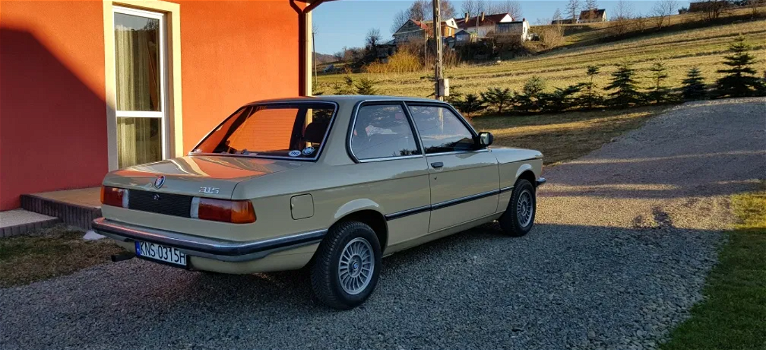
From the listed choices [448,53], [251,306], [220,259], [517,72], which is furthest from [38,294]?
[448,53]

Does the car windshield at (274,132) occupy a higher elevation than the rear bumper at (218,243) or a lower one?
higher

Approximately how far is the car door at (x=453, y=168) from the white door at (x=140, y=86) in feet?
15.6

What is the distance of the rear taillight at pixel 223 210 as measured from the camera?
340 cm

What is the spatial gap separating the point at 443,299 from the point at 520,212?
2.37 m

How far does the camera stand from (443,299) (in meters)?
4.32

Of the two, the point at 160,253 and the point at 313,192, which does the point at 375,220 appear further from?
the point at 160,253

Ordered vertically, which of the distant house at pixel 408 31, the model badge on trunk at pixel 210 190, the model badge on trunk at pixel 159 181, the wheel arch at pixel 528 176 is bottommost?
the wheel arch at pixel 528 176

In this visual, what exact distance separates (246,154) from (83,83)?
159 inches

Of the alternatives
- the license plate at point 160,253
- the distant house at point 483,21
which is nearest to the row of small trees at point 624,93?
the license plate at point 160,253

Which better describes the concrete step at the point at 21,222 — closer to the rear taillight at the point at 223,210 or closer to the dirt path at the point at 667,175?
the rear taillight at the point at 223,210

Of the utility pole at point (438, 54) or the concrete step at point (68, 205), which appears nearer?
the concrete step at point (68, 205)

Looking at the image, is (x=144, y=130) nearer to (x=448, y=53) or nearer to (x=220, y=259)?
(x=220, y=259)

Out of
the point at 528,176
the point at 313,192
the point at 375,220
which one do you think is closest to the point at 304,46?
the point at 528,176

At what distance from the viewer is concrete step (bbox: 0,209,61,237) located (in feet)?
19.4
